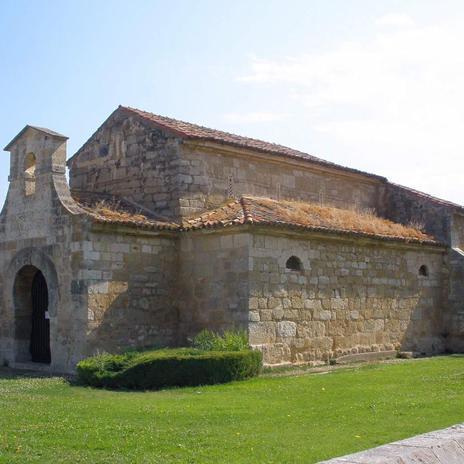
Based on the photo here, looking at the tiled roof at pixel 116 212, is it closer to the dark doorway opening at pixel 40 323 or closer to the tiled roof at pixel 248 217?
the tiled roof at pixel 248 217

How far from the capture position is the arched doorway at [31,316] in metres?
17.8

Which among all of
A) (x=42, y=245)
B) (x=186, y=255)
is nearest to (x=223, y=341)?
(x=186, y=255)

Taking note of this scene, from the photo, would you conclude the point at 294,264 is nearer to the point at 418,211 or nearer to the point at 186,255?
the point at 186,255

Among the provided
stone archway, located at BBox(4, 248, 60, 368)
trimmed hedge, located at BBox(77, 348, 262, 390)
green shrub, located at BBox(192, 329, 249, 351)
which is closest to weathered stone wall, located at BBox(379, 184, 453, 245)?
green shrub, located at BBox(192, 329, 249, 351)

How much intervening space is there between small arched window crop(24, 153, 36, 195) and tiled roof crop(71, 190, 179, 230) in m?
1.03

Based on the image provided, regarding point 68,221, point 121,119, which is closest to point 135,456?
point 68,221

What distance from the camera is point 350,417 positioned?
10.0 m

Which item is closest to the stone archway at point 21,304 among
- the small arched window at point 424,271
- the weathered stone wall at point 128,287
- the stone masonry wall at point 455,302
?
the weathered stone wall at point 128,287

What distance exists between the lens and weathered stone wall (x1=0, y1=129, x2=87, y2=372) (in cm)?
1616

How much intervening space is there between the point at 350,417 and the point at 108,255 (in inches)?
310

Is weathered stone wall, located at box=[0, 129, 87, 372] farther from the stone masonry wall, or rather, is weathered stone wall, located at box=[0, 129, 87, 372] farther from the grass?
the stone masonry wall

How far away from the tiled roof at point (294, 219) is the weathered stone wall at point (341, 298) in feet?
1.21

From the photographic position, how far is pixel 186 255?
57.7 feet

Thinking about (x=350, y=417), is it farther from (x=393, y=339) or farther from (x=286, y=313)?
(x=393, y=339)
